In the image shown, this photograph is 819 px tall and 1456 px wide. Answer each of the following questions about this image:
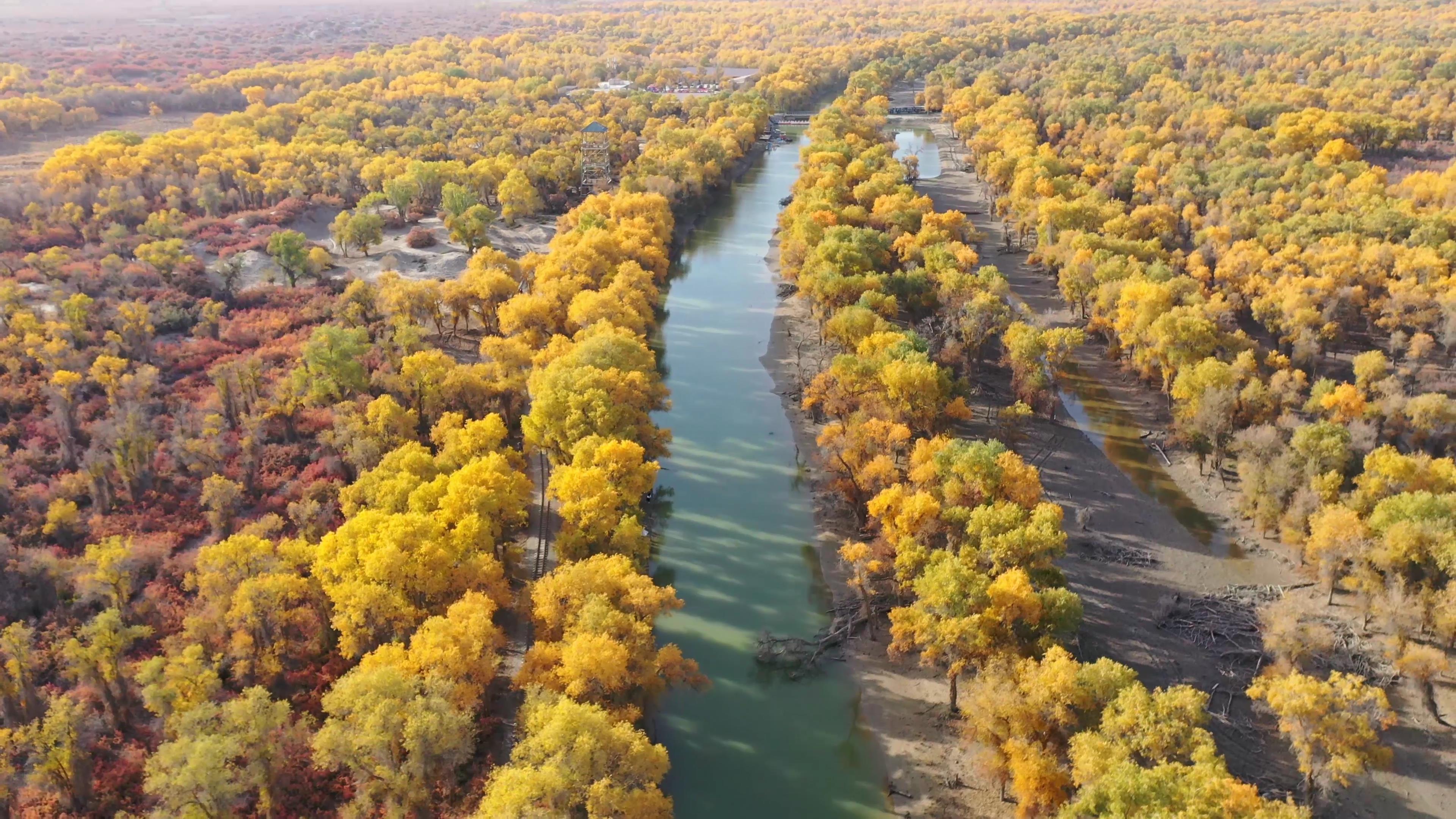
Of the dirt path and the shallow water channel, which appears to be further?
the shallow water channel

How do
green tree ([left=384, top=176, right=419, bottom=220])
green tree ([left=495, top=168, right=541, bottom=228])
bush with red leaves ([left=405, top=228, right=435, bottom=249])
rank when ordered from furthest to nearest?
green tree ([left=495, top=168, right=541, bottom=228]), green tree ([left=384, top=176, right=419, bottom=220]), bush with red leaves ([left=405, top=228, right=435, bottom=249])

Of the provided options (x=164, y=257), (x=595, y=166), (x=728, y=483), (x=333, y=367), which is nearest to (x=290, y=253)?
(x=164, y=257)

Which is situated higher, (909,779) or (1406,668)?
(1406,668)

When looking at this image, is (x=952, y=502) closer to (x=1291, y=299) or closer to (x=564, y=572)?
(x=564, y=572)

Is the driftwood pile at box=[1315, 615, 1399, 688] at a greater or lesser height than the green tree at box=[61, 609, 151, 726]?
greater

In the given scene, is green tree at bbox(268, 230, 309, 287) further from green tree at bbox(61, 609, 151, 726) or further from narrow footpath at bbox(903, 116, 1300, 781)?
narrow footpath at bbox(903, 116, 1300, 781)

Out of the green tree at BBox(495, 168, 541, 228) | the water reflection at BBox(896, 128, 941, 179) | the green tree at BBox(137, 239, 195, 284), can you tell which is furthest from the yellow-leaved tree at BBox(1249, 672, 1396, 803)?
the water reflection at BBox(896, 128, 941, 179)

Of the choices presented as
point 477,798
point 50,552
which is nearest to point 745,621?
point 477,798
